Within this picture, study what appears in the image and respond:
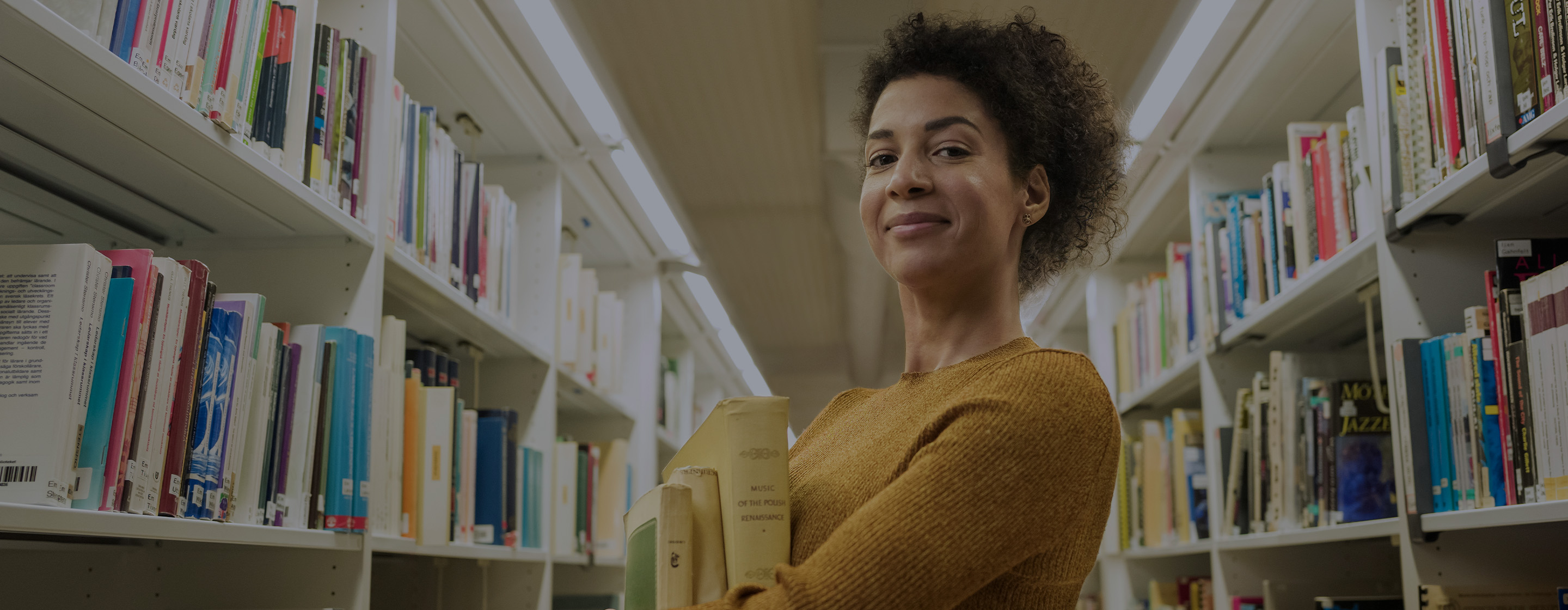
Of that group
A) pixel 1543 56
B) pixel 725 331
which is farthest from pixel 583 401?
pixel 1543 56

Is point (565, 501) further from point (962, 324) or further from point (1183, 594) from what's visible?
point (962, 324)

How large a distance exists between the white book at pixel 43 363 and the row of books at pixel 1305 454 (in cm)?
184

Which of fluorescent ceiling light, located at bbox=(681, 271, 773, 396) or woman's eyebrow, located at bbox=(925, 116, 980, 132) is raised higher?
fluorescent ceiling light, located at bbox=(681, 271, 773, 396)

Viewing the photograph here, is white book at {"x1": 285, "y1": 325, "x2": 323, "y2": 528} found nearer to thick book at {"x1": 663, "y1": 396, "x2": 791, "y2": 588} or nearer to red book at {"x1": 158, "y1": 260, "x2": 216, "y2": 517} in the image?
red book at {"x1": 158, "y1": 260, "x2": 216, "y2": 517}

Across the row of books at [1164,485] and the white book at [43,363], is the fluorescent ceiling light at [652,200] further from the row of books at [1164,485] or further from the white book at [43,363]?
the white book at [43,363]

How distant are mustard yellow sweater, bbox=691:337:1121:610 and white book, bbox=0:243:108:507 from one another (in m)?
0.65

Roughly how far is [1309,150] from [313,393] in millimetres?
1915

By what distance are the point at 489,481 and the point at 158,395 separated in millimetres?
1237

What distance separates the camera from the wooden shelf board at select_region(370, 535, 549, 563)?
5.77 ft

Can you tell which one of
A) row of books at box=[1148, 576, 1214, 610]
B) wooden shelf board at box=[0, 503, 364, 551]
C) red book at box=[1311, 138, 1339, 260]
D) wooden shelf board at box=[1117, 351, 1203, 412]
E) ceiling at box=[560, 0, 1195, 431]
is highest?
ceiling at box=[560, 0, 1195, 431]

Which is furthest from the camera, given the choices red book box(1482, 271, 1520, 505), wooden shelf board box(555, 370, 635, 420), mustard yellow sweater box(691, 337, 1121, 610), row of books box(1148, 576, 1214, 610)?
wooden shelf board box(555, 370, 635, 420)

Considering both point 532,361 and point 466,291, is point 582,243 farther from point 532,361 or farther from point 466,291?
point 466,291

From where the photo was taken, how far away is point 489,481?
7.67 feet

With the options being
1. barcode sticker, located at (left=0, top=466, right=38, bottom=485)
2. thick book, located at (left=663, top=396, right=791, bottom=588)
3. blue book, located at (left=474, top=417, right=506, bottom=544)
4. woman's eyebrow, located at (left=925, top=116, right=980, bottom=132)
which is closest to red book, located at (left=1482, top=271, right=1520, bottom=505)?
woman's eyebrow, located at (left=925, top=116, right=980, bottom=132)
